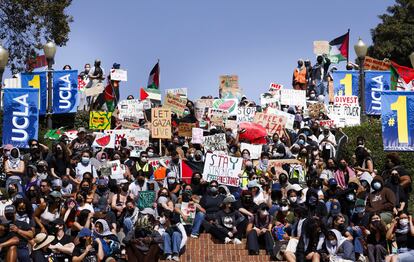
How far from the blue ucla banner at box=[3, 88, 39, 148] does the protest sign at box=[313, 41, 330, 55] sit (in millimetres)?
9471

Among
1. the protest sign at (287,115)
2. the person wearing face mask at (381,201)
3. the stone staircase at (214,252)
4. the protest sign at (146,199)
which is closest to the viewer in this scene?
the stone staircase at (214,252)

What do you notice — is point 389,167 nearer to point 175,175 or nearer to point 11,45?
point 175,175

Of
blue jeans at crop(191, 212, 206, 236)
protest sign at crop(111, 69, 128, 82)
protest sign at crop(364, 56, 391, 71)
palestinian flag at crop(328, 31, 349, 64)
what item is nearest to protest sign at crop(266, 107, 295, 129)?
protest sign at crop(111, 69, 128, 82)

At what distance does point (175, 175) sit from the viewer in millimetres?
27031

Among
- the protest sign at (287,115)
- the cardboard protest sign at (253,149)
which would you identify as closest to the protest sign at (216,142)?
the cardboard protest sign at (253,149)

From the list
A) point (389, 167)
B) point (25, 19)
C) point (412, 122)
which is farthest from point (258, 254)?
point (25, 19)

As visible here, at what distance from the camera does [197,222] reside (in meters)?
24.7

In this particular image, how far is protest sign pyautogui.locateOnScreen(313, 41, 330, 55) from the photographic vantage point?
1464 inches

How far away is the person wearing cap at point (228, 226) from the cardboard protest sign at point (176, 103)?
8920 mm

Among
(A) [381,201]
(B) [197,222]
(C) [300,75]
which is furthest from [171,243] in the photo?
(C) [300,75]

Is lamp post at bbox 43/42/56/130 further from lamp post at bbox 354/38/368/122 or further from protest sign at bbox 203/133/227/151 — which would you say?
lamp post at bbox 354/38/368/122

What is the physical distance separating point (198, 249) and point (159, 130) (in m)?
7.40

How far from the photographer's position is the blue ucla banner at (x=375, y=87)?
3622 cm

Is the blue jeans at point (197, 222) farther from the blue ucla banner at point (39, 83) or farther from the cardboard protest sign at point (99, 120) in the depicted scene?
the blue ucla banner at point (39, 83)
